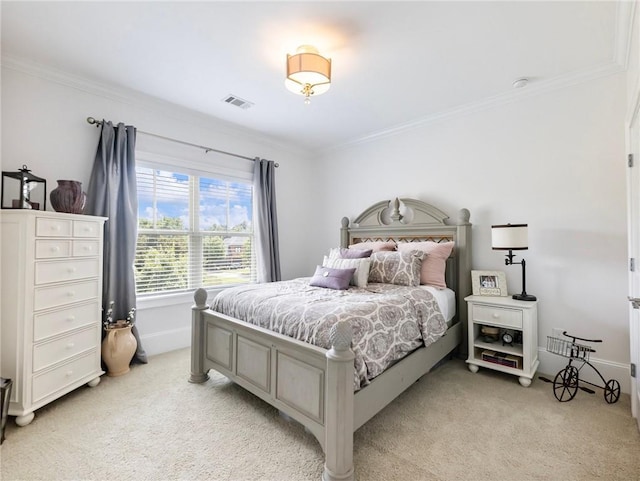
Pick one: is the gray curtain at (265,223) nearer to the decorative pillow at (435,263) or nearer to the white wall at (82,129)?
the white wall at (82,129)

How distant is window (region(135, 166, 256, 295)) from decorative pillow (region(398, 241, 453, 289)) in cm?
223

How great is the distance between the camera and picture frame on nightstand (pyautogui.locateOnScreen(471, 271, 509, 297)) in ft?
9.51

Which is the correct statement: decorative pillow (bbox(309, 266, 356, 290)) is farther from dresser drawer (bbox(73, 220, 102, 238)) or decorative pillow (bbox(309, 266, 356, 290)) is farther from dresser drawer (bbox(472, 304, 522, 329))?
dresser drawer (bbox(73, 220, 102, 238))

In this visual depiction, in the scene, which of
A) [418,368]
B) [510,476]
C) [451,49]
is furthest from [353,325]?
[451,49]

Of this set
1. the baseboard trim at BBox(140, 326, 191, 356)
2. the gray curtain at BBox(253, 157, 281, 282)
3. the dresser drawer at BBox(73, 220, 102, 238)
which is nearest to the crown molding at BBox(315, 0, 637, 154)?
the gray curtain at BBox(253, 157, 281, 282)

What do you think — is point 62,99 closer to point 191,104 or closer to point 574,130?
point 191,104

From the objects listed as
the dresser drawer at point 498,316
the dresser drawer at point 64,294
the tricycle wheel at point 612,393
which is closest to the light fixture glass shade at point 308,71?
the dresser drawer at point 64,294

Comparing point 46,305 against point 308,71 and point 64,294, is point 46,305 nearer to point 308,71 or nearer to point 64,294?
point 64,294

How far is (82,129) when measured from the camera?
278 cm

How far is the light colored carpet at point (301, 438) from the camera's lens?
1.58m

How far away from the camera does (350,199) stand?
4.42 metres

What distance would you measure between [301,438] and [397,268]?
1.71m

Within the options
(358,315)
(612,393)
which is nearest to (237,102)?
(358,315)

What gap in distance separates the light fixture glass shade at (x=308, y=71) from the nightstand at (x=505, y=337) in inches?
91.7
